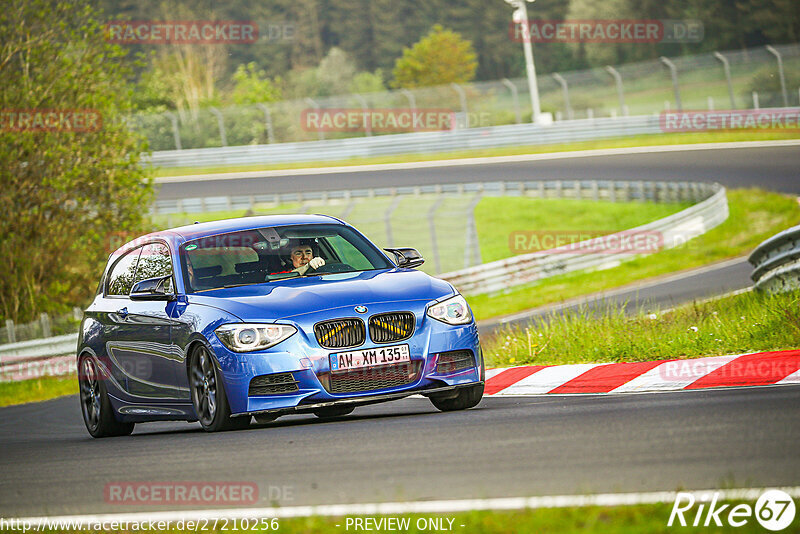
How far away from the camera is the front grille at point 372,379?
8453 mm

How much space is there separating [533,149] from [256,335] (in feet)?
137

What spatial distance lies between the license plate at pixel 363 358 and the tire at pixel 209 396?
2.72 ft

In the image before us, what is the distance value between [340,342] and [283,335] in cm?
39

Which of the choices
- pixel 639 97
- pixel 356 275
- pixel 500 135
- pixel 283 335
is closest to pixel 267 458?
pixel 283 335

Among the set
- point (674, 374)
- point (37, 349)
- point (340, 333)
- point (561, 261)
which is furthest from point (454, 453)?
point (561, 261)

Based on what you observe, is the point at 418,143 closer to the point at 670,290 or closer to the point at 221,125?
the point at 221,125

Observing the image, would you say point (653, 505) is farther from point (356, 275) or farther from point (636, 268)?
point (636, 268)

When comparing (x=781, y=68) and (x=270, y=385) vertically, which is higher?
(x=270, y=385)

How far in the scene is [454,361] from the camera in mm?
8891

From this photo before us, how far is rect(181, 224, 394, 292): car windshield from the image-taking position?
Result: 9508 mm

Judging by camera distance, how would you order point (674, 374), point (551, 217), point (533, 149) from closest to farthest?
point (674, 374)
point (551, 217)
point (533, 149)

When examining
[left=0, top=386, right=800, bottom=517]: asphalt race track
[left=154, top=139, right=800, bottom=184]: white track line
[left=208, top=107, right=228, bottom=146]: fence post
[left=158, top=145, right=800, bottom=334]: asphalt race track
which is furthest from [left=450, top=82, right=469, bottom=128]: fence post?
[left=0, top=386, right=800, bottom=517]: asphalt race track

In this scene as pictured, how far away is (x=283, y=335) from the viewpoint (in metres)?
8.45

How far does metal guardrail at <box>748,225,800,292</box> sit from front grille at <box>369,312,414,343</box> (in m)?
4.91
